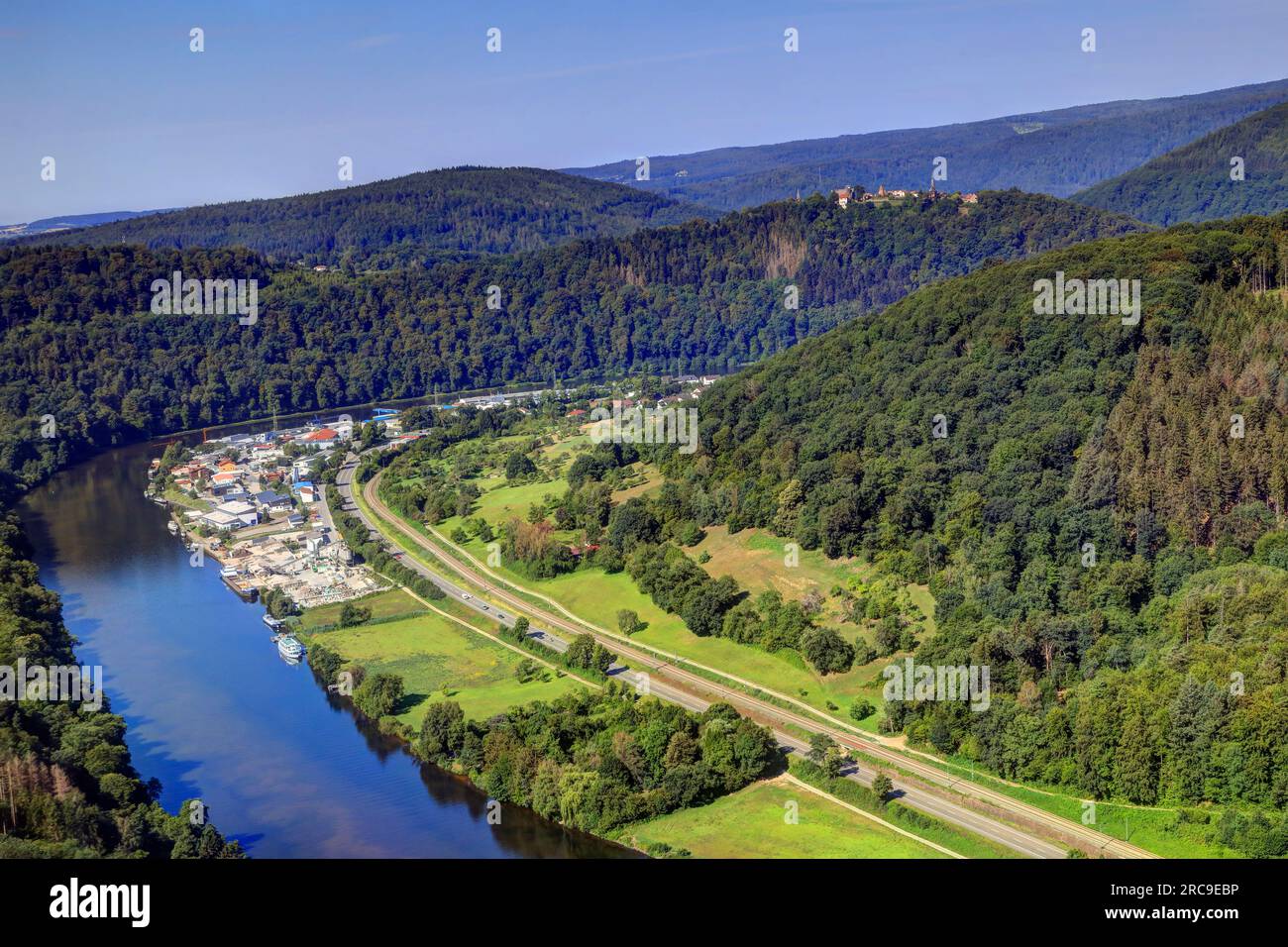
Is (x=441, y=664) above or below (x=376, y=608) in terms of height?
below

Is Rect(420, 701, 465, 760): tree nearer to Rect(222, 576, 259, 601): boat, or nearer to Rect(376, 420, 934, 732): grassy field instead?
Rect(376, 420, 934, 732): grassy field

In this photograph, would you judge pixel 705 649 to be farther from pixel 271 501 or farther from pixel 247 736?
pixel 271 501

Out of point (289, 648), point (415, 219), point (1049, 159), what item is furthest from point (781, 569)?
point (1049, 159)

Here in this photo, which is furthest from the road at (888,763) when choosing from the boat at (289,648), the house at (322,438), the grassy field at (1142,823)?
the house at (322,438)

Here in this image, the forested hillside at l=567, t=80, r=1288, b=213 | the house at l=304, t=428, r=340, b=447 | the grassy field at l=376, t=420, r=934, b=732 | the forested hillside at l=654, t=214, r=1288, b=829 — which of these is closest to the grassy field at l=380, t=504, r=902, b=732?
the grassy field at l=376, t=420, r=934, b=732

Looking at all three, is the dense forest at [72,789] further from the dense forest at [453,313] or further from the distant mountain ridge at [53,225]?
the distant mountain ridge at [53,225]

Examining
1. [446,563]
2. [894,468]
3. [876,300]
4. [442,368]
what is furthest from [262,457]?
[876,300]
